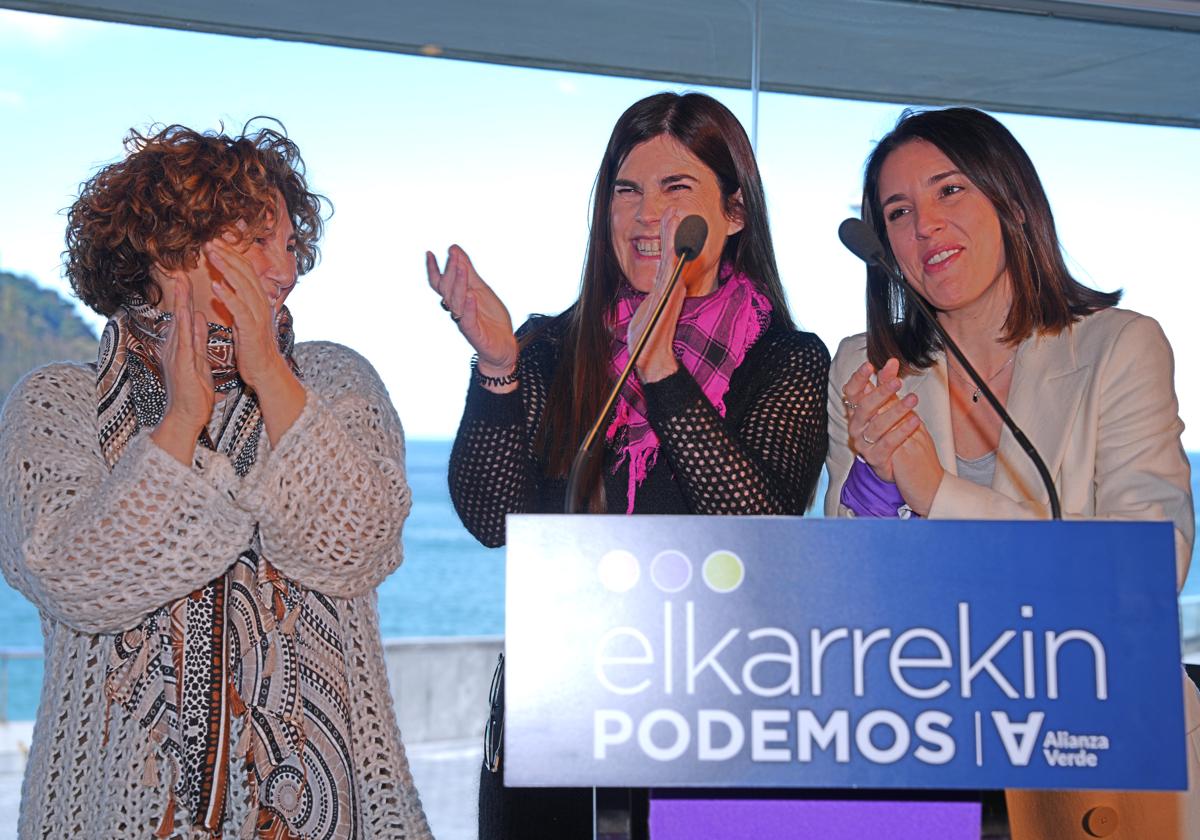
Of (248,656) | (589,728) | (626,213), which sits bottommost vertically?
(589,728)

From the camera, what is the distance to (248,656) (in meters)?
1.47

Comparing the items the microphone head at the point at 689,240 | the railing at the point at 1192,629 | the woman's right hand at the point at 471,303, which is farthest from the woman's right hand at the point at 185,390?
the railing at the point at 1192,629

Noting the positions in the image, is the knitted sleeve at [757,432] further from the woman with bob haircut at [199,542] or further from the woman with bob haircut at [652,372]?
the woman with bob haircut at [199,542]

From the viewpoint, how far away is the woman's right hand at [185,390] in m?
1.43

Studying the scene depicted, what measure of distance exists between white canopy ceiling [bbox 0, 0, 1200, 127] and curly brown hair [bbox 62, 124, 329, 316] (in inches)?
88.8

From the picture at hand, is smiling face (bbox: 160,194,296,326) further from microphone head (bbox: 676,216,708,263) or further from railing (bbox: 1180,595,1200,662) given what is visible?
railing (bbox: 1180,595,1200,662)

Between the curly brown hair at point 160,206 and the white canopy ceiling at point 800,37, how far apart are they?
2.25 m

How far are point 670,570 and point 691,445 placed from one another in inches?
20.8

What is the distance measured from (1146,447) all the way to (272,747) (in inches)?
45.4

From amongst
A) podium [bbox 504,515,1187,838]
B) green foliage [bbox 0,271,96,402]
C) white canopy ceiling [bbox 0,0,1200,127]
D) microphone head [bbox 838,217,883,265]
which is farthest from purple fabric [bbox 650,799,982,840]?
green foliage [bbox 0,271,96,402]

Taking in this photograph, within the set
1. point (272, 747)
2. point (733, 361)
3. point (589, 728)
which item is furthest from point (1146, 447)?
point (272, 747)

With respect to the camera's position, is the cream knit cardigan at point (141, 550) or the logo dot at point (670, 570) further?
the cream knit cardigan at point (141, 550)

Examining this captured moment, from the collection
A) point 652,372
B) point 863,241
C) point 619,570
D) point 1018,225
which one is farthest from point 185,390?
point 1018,225

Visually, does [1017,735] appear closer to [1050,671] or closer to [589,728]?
[1050,671]
